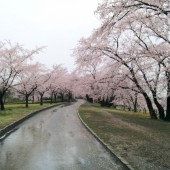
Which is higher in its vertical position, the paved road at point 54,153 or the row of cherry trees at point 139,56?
the row of cherry trees at point 139,56

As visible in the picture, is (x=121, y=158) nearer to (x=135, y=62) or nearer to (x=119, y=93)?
(x=135, y=62)

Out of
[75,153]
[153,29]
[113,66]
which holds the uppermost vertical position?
[153,29]

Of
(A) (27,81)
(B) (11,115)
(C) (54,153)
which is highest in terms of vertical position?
(A) (27,81)

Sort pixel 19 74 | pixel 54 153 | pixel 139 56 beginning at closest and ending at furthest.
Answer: pixel 54 153
pixel 139 56
pixel 19 74

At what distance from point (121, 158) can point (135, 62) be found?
21.2 m

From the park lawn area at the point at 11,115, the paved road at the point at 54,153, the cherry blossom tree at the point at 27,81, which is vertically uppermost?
the cherry blossom tree at the point at 27,81

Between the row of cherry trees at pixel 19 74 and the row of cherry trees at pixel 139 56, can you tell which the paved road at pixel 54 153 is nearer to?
the row of cherry trees at pixel 139 56

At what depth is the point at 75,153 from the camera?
13547 mm

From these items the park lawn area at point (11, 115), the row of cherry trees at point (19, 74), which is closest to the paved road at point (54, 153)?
the park lawn area at point (11, 115)

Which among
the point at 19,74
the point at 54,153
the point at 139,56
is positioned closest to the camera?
the point at 54,153

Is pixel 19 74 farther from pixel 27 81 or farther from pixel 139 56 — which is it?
pixel 139 56

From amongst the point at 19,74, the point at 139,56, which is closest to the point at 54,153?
the point at 139,56

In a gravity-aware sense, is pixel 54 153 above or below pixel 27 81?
below

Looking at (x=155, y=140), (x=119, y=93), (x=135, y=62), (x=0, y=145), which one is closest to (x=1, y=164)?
(x=0, y=145)
